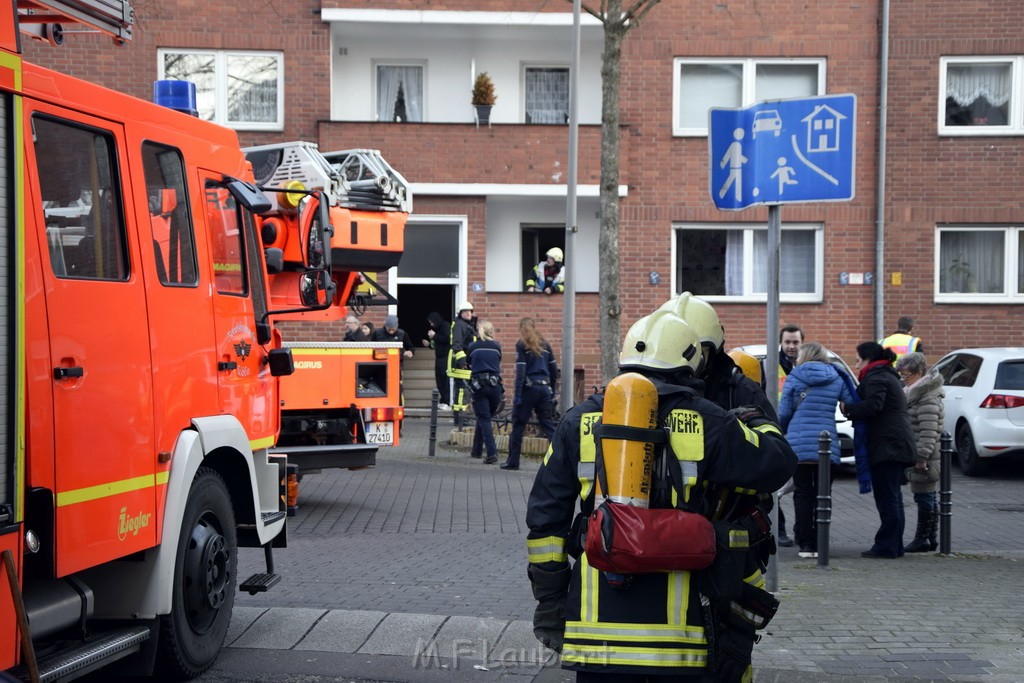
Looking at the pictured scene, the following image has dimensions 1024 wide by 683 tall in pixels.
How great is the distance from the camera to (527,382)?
49.0ft

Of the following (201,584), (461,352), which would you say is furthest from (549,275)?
(201,584)

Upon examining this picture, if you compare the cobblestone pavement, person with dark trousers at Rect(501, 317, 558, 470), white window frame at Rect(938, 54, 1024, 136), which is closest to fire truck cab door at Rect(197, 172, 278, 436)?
the cobblestone pavement

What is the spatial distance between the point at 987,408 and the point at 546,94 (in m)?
11.6

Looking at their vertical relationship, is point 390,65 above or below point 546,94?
above

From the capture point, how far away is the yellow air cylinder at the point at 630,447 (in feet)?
11.8

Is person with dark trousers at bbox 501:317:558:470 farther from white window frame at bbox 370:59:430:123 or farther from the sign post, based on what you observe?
white window frame at bbox 370:59:430:123

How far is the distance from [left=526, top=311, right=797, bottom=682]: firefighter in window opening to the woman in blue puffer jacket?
565 centimetres

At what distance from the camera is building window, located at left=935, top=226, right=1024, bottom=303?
888 inches

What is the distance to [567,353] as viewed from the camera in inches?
639

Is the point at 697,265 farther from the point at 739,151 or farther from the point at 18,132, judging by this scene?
the point at 18,132

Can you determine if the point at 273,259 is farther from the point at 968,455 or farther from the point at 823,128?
the point at 968,455

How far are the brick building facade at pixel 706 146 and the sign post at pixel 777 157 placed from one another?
1480 centimetres

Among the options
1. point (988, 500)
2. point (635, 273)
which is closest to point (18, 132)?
point (988, 500)

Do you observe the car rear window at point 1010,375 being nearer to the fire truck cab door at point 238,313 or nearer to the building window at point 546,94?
the fire truck cab door at point 238,313
